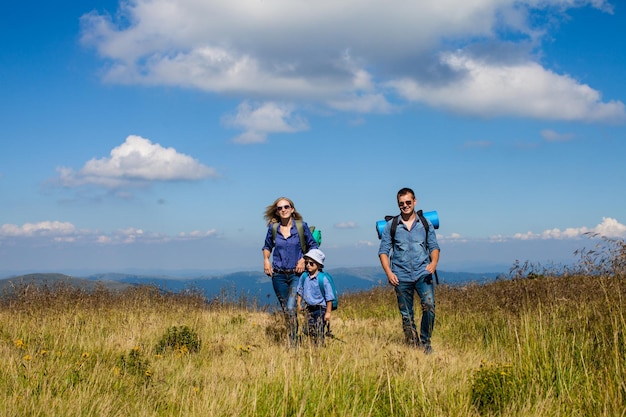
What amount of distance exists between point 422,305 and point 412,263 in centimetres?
55

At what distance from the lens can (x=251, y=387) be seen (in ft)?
13.8

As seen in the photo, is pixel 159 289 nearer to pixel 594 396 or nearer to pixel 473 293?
pixel 473 293

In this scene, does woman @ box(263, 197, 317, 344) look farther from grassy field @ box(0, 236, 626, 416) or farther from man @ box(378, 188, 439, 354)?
man @ box(378, 188, 439, 354)

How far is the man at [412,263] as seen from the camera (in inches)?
264

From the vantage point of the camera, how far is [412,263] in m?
6.77

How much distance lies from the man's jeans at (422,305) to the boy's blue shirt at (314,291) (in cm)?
90

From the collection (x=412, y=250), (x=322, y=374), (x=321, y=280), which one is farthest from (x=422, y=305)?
(x=322, y=374)

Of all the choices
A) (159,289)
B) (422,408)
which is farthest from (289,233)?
(159,289)

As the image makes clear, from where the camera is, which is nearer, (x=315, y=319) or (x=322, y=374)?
(x=322, y=374)

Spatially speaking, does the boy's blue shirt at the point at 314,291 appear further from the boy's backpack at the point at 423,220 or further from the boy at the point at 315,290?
the boy's backpack at the point at 423,220

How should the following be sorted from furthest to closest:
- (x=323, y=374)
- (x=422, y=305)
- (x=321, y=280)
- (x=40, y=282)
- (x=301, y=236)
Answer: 1. (x=40, y=282)
2. (x=301, y=236)
3. (x=321, y=280)
4. (x=422, y=305)
5. (x=323, y=374)

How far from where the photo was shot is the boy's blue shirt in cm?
680

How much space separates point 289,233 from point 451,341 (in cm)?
286

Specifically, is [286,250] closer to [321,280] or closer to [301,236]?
[301,236]
